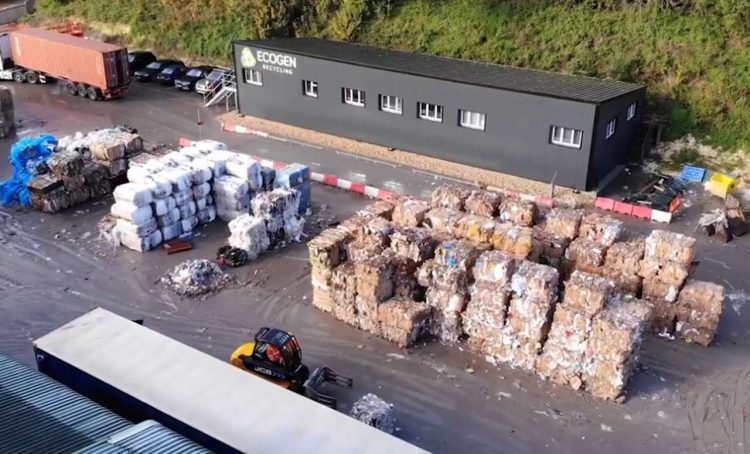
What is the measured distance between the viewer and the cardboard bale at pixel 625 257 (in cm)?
1800

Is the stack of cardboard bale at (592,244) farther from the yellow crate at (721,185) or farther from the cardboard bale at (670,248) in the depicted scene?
the yellow crate at (721,185)

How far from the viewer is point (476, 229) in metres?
19.0

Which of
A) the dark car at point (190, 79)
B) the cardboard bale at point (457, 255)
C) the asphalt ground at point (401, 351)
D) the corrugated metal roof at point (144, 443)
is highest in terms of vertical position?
the corrugated metal roof at point (144, 443)

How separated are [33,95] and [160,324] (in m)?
24.1

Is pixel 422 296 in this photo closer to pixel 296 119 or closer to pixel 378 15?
pixel 296 119

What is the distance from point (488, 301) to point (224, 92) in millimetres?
22864

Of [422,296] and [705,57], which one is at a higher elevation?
[705,57]

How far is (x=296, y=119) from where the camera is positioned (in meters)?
31.6

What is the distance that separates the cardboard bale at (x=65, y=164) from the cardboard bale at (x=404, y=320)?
1313cm

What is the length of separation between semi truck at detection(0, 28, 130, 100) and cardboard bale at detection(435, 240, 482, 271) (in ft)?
77.7

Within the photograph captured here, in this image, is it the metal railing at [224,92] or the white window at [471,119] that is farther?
the metal railing at [224,92]

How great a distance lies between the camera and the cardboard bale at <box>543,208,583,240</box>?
63.8ft

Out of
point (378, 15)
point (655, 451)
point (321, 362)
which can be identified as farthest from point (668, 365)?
point (378, 15)

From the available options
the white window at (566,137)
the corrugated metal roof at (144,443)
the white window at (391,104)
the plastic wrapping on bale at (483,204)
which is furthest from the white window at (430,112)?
the corrugated metal roof at (144,443)
